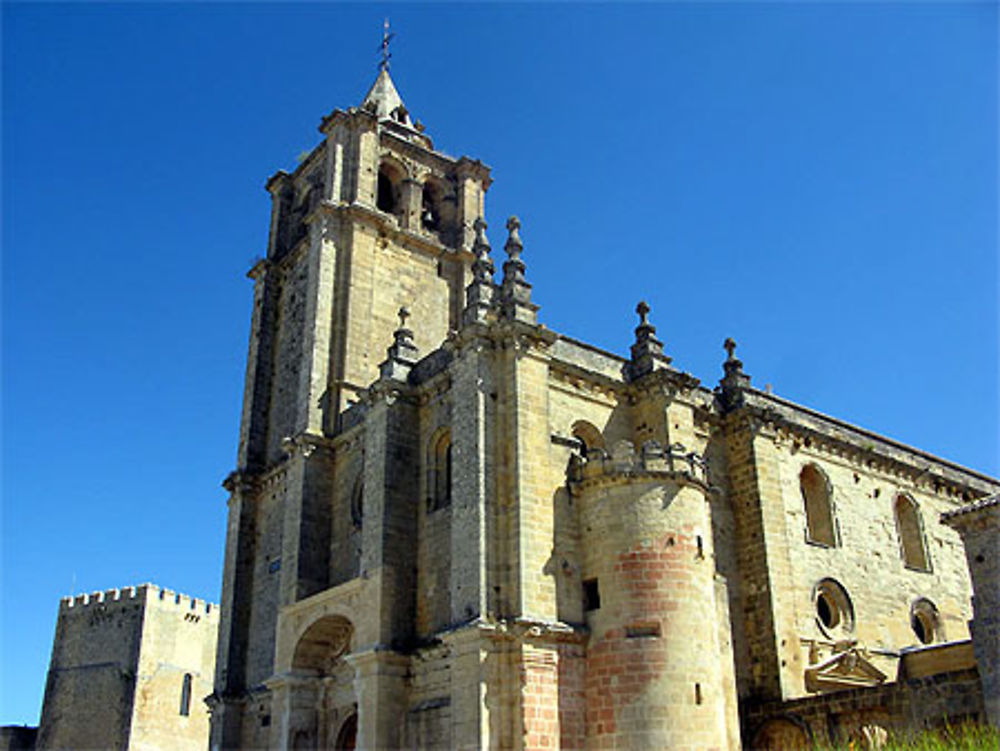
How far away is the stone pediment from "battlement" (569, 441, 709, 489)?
242 inches

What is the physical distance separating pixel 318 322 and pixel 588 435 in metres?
8.55

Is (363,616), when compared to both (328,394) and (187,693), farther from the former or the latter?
(187,693)

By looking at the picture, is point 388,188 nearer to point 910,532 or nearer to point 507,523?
point 507,523

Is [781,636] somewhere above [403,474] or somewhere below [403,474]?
below

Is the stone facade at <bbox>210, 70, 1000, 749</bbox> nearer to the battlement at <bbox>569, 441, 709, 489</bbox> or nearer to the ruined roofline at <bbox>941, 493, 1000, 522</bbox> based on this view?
the battlement at <bbox>569, 441, 709, 489</bbox>

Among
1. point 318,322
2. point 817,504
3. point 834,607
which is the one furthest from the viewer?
point 318,322

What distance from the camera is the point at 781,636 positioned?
22.2 meters

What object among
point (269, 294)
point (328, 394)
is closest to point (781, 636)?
point (328, 394)

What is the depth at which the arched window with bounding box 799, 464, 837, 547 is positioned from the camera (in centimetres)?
2520

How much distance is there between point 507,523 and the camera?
19.0 m

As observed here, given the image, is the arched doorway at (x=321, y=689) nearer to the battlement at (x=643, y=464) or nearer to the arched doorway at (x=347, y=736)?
the arched doorway at (x=347, y=736)

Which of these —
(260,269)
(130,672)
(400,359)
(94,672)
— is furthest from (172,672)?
(400,359)

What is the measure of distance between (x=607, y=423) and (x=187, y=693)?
1005 inches

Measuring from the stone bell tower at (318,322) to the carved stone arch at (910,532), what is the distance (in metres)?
14.0
